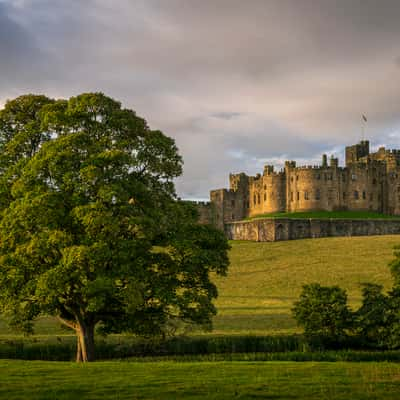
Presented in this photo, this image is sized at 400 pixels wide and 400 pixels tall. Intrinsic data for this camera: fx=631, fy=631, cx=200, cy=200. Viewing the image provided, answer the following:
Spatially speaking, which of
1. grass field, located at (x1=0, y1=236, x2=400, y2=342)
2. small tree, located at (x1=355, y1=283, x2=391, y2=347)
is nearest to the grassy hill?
grass field, located at (x1=0, y1=236, x2=400, y2=342)

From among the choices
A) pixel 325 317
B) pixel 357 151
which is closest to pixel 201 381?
pixel 325 317

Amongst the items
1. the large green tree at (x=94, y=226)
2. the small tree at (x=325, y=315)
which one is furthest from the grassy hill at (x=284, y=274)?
the large green tree at (x=94, y=226)

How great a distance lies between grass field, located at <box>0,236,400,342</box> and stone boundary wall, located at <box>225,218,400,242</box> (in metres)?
4.90

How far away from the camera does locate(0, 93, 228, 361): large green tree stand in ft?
92.5

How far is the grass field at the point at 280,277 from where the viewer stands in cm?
4223

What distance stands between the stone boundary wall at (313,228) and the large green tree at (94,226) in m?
69.3

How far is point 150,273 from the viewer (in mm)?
30188

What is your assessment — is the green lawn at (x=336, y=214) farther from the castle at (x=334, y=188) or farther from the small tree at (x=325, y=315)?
the small tree at (x=325, y=315)

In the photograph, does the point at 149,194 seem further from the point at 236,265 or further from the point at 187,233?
the point at 236,265

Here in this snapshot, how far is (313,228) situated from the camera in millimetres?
101812

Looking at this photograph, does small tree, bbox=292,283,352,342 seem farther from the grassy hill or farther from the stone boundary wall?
the stone boundary wall

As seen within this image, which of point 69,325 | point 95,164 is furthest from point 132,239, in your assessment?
point 69,325

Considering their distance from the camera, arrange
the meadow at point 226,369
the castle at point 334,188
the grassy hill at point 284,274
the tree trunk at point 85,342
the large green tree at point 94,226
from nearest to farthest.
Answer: the meadow at point 226,369 < the large green tree at point 94,226 < the tree trunk at point 85,342 < the grassy hill at point 284,274 < the castle at point 334,188

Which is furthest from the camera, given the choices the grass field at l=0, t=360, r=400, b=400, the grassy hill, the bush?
the grassy hill
